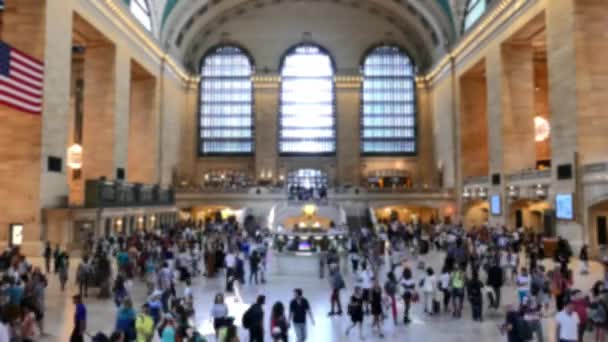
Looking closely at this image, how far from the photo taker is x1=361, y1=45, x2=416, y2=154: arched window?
1829 inches

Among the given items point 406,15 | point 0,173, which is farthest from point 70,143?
point 406,15

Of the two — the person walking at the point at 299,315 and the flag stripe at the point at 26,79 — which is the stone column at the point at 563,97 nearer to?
the person walking at the point at 299,315

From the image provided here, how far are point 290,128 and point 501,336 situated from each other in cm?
3831

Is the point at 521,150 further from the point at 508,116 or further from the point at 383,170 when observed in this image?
the point at 383,170

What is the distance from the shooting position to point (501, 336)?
9.36m

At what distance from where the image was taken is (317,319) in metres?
10.8

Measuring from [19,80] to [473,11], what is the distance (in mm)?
27612

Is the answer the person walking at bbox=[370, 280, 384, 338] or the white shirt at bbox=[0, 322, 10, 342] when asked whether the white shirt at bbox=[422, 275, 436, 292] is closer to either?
the person walking at bbox=[370, 280, 384, 338]

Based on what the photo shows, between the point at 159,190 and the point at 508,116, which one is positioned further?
the point at 159,190

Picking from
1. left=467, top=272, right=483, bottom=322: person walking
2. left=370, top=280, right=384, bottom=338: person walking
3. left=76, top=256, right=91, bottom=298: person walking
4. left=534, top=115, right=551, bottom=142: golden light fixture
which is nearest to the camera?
left=370, top=280, right=384, bottom=338: person walking

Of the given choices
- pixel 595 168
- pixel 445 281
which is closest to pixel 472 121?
pixel 595 168

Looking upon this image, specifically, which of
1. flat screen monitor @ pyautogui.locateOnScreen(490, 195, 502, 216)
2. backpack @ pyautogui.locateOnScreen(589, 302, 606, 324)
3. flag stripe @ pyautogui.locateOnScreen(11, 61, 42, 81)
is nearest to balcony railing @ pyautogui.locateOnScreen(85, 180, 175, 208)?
flag stripe @ pyautogui.locateOnScreen(11, 61, 42, 81)

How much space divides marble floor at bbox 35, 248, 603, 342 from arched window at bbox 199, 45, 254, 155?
32.5m

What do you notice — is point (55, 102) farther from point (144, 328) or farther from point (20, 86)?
point (144, 328)
